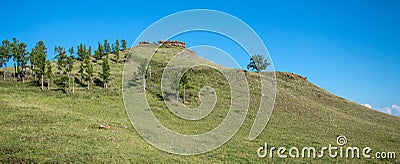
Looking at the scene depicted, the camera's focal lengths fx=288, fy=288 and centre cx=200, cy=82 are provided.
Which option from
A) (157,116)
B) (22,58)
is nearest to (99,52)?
(22,58)

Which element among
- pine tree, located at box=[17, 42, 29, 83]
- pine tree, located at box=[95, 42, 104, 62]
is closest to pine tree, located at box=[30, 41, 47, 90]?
pine tree, located at box=[17, 42, 29, 83]

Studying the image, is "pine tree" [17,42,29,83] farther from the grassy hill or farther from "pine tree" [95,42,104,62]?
"pine tree" [95,42,104,62]

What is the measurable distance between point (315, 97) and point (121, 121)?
6444 centimetres

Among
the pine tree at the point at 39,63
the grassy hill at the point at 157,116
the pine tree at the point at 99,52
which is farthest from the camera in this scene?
the pine tree at the point at 99,52

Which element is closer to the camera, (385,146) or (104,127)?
(104,127)

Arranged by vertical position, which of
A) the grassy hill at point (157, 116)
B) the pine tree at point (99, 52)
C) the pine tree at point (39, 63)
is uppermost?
the pine tree at point (99, 52)

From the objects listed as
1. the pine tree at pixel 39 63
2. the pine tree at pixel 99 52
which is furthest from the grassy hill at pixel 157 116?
the pine tree at pixel 99 52

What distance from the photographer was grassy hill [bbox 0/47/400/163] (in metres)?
26.4

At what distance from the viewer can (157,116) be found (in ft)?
179

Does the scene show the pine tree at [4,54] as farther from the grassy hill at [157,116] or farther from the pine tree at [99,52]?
the pine tree at [99,52]

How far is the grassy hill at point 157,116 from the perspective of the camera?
26.4 metres

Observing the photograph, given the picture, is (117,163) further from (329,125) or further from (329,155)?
(329,125)

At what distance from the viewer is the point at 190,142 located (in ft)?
119

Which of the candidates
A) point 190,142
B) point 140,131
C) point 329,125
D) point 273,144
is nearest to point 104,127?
point 140,131
